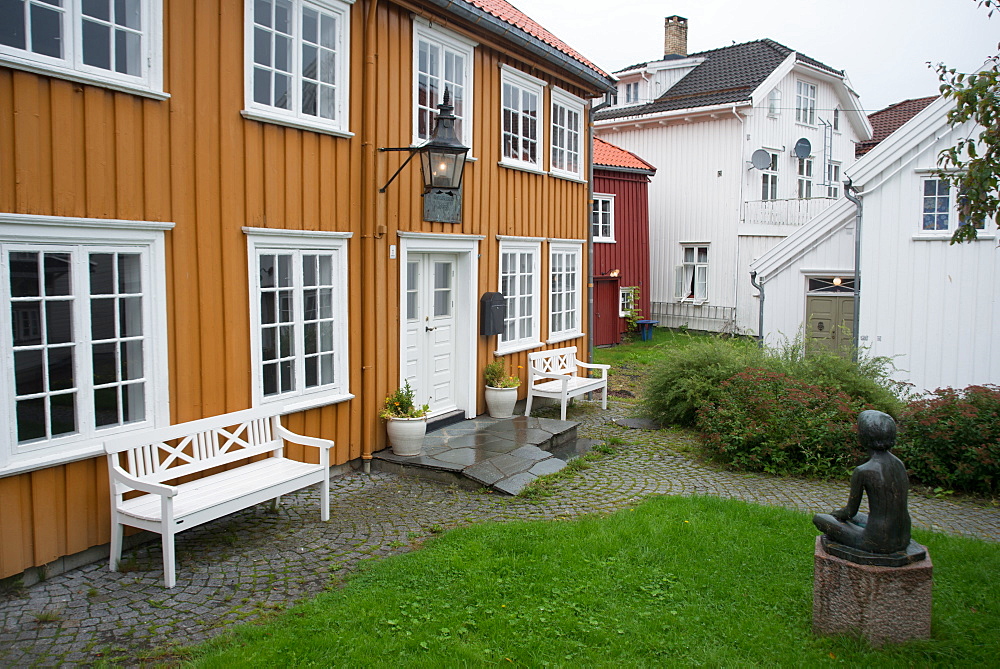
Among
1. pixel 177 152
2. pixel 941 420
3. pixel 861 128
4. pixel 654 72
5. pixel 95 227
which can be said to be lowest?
pixel 941 420

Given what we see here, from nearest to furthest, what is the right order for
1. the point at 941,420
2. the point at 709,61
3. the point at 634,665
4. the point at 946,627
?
the point at 634,665, the point at 946,627, the point at 941,420, the point at 709,61

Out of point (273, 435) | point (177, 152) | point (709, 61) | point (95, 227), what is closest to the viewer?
point (95, 227)

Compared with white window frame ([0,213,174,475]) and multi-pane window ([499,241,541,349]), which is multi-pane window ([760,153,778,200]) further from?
white window frame ([0,213,174,475])

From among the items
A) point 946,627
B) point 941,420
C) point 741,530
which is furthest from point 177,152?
point 941,420

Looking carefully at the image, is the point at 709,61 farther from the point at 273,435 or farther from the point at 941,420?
the point at 273,435

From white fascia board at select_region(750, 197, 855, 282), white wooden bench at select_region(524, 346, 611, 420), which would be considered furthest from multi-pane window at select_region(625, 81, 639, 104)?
white wooden bench at select_region(524, 346, 611, 420)

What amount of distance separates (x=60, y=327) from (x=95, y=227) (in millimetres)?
771

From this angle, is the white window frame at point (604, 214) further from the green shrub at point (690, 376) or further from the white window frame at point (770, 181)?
the green shrub at point (690, 376)

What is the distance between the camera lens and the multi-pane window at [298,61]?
7.06 metres

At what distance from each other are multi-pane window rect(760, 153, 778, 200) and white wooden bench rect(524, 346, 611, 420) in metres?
13.4

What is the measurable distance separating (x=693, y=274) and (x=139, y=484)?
20.7 meters

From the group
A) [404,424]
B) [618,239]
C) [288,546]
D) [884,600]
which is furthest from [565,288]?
[618,239]

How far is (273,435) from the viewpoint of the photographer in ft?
23.9

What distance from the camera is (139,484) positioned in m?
5.41
